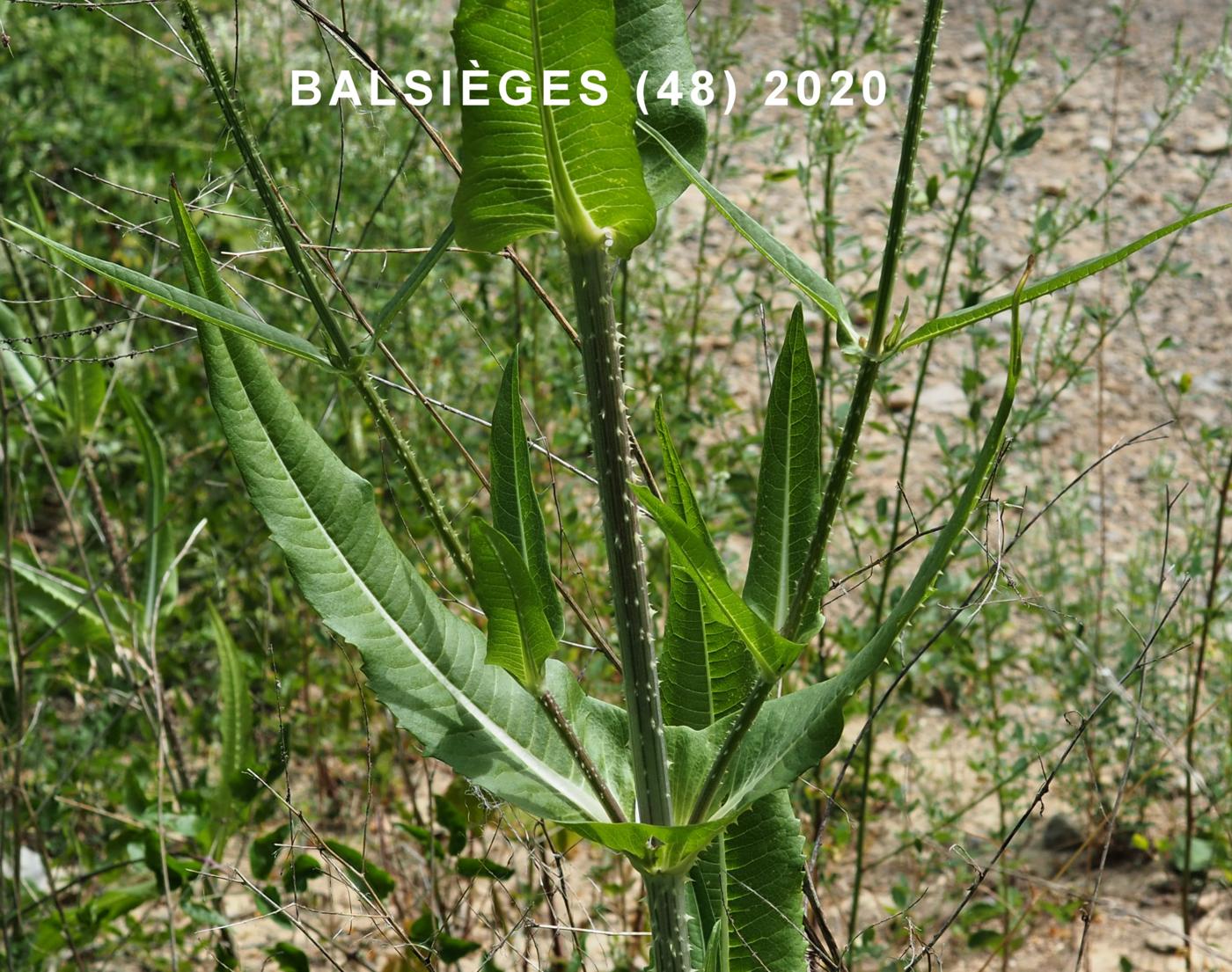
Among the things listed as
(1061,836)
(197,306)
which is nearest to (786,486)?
(197,306)

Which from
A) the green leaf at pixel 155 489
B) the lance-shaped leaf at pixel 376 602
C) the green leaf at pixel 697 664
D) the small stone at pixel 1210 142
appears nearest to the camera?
the lance-shaped leaf at pixel 376 602

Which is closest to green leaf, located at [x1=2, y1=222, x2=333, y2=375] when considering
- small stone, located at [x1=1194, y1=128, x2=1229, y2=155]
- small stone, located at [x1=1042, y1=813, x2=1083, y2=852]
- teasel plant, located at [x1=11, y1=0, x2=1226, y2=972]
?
teasel plant, located at [x1=11, y1=0, x2=1226, y2=972]

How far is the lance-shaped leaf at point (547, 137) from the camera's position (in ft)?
2.94

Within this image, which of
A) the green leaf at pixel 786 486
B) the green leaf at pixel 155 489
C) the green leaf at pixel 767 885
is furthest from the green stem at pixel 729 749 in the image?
the green leaf at pixel 155 489

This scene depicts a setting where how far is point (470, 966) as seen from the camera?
105 inches

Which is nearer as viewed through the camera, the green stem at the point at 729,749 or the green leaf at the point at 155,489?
the green stem at the point at 729,749

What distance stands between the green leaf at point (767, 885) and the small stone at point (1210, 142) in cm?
486

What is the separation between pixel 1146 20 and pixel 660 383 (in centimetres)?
396

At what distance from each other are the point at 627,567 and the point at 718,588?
0.10m

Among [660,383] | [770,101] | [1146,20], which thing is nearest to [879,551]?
[660,383]

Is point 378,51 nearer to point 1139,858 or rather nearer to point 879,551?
point 879,551

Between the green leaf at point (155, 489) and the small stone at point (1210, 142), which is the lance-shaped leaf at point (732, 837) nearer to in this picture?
the green leaf at point (155, 489)

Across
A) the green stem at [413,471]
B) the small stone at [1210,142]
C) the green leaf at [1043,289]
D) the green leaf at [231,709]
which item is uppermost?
the small stone at [1210,142]

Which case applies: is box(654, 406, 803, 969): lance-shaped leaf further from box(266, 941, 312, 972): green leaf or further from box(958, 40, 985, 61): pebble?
box(958, 40, 985, 61): pebble
